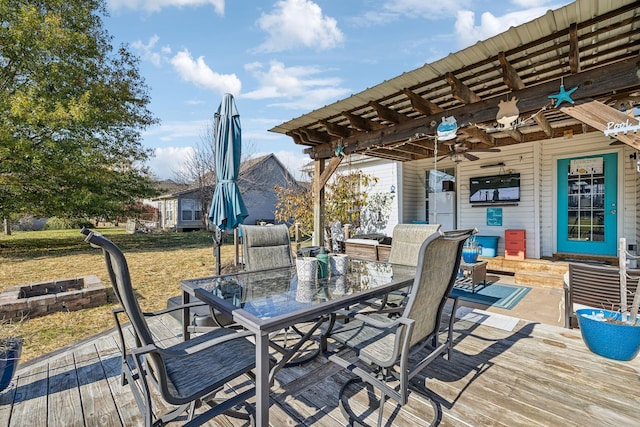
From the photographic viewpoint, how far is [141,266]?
24.4ft

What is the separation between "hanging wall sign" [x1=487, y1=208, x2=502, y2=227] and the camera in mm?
7167

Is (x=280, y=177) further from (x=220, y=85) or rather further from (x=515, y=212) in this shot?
(x=515, y=212)

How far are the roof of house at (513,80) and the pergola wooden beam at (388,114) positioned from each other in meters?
0.01

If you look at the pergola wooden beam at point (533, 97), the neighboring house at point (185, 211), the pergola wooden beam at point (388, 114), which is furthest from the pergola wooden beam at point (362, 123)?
the neighboring house at point (185, 211)

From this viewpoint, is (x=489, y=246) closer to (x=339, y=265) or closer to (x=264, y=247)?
(x=339, y=265)

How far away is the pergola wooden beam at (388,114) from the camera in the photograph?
435 centimetres

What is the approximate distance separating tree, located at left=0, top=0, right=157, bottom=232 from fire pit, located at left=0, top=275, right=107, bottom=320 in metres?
5.81

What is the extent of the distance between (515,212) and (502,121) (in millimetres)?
4283

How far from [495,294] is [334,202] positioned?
4.72 meters

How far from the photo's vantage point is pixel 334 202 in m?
8.56

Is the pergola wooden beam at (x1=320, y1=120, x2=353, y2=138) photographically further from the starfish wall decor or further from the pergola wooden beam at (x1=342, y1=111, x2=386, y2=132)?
the starfish wall decor

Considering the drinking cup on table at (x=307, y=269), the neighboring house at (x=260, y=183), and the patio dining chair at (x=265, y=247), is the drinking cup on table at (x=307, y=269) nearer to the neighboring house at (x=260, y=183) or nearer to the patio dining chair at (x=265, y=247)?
the patio dining chair at (x=265, y=247)

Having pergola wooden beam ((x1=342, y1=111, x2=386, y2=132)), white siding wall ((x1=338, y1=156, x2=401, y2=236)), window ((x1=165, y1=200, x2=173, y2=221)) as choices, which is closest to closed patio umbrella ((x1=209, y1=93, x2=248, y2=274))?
pergola wooden beam ((x1=342, y1=111, x2=386, y2=132))

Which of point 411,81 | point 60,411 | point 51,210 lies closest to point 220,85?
point 51,210
